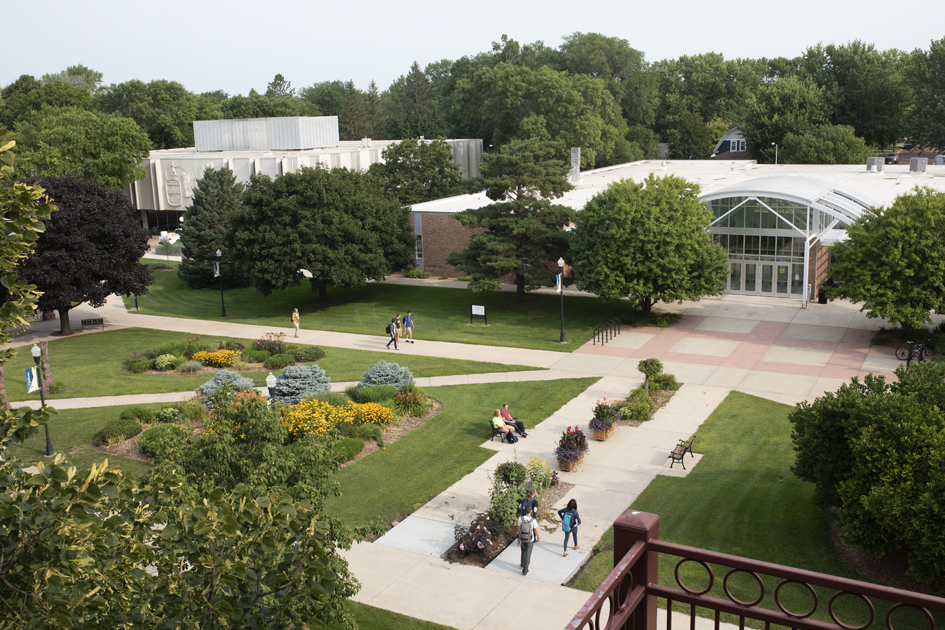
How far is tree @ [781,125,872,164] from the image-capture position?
6794cm

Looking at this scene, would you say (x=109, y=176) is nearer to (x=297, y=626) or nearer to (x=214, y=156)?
(x=214, y=156)

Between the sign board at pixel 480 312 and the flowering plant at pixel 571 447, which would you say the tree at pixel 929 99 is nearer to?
the sign board at pixel 480 312

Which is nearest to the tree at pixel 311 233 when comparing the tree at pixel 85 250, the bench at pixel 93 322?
the tree at pixel 85 250

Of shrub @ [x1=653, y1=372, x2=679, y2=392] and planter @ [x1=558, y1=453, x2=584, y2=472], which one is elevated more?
shrub @ [x1=653, y1=372, x2=679, y2=392]

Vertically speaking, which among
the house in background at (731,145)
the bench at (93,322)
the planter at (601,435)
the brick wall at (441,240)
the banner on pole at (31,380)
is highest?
the house in background at (731,145)

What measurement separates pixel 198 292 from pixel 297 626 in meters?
43.4

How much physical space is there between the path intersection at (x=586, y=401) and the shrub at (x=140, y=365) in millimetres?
3408

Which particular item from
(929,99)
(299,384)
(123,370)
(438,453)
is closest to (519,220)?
(299,384)

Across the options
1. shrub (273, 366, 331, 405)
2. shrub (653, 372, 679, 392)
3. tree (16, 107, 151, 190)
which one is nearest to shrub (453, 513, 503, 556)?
shrub (273, 366, 331, 405)

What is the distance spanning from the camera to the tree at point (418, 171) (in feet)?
179

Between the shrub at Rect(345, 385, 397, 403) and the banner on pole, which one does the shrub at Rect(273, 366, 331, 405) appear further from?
the banner on pole

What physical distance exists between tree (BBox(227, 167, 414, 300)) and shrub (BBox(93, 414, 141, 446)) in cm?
1535

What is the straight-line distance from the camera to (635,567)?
15.9ft

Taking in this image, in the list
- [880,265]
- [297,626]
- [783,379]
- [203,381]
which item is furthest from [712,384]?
[297,626]
